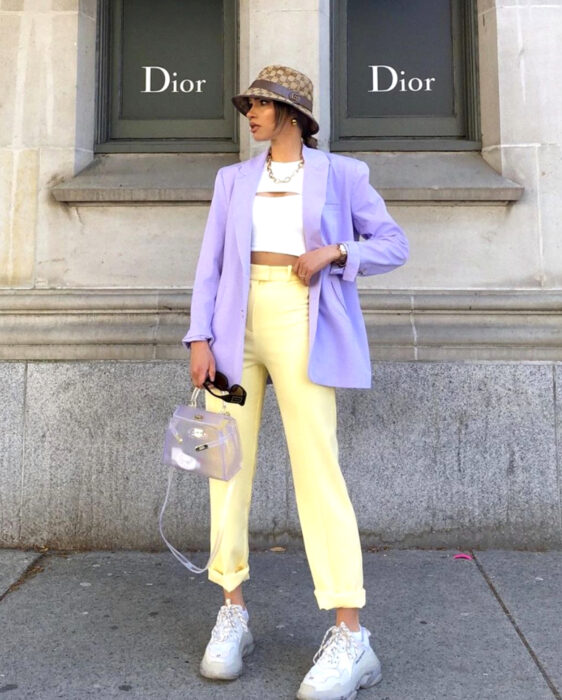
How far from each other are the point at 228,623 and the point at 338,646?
459 mm

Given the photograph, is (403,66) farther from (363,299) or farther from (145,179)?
(145,179)

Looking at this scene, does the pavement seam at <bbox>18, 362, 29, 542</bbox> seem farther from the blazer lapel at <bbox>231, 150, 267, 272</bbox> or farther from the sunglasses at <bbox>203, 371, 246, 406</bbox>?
the blazer lapel at <bbox>231, 150, 267, 272</bbox>

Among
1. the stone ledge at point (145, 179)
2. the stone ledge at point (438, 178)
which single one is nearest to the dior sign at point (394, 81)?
the stone ledge at point (438, 178)

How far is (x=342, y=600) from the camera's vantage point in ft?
8.69

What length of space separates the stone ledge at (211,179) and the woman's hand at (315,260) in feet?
6.90

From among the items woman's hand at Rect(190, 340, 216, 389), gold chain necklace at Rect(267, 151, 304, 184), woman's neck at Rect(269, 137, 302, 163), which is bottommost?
woman's hand at Rect(190, 340, 216, 389)

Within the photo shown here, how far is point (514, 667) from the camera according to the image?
2.83m

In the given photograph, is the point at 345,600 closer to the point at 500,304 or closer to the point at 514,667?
the point at 514,667

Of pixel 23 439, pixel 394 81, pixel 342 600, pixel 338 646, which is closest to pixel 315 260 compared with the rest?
pixel 342 600

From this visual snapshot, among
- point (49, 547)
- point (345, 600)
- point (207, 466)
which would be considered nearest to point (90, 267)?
point (49, 547)

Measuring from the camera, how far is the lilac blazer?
2.67 metres

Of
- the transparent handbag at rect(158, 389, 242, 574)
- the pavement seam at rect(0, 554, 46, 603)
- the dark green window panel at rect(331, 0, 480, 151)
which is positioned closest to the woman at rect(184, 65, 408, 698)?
the transparent handbag at rect(158, 389, 242, 574)

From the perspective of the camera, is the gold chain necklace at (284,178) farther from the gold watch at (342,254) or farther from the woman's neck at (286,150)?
the gold watch at (342,254)

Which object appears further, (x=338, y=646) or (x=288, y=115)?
(x=288, y=115)
